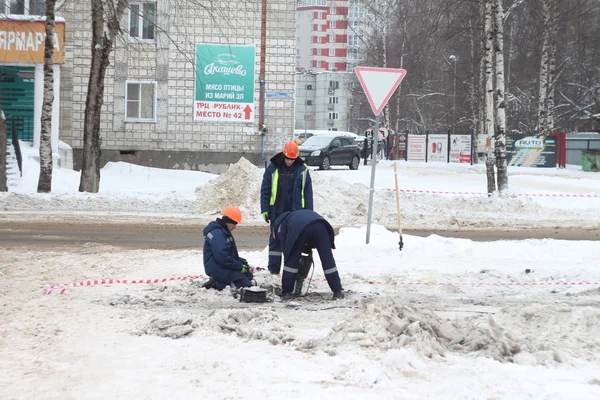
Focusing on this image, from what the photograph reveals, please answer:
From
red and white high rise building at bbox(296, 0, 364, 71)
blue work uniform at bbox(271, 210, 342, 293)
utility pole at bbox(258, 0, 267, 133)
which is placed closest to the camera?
blue work uniform at bbox(271, 210, 342, 293)

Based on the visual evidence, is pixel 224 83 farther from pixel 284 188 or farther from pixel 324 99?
pixel 324 99

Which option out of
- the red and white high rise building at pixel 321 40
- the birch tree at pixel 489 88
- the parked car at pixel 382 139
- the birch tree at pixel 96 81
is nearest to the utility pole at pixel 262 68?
the birch tree at pixel 489 88

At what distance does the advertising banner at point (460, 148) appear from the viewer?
155 feet

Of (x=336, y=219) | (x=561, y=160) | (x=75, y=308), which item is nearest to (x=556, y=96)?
(x=561, y=160)

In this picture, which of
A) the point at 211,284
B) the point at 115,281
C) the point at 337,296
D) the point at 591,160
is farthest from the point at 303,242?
the point at 591,160

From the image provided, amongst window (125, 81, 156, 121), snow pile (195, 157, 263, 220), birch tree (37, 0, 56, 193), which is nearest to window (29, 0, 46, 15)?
window (125, 81, 156, 121)

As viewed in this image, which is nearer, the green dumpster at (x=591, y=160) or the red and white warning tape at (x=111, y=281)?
the red and white warning tape at (x=111, y=281)

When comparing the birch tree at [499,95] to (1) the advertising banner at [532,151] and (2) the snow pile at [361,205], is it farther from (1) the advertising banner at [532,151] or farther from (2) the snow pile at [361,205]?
(1) the advertising banner at [532,151]

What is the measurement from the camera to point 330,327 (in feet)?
26.8

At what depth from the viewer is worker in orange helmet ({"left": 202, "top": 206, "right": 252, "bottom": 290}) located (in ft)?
32.2

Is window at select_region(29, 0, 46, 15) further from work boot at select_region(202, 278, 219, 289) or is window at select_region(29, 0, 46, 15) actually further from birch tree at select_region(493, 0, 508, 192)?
work boot at select_region(202, 278, 219, 289)

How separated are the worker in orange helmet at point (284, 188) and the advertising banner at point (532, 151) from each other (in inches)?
1311

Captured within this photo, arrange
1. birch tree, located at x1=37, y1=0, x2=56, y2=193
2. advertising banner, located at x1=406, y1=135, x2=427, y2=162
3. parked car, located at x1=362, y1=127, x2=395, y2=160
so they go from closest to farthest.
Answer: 1. birch tree, located at x1=37, y1=0, x2=56, y2=193
2. parked car, located at x1=362, y1=127, x2=395, y2=160
3. advertising banner, located at x1=406, y1=135, x2=427, y2=162

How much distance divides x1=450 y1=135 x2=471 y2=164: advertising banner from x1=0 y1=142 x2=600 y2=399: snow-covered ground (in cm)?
3278
